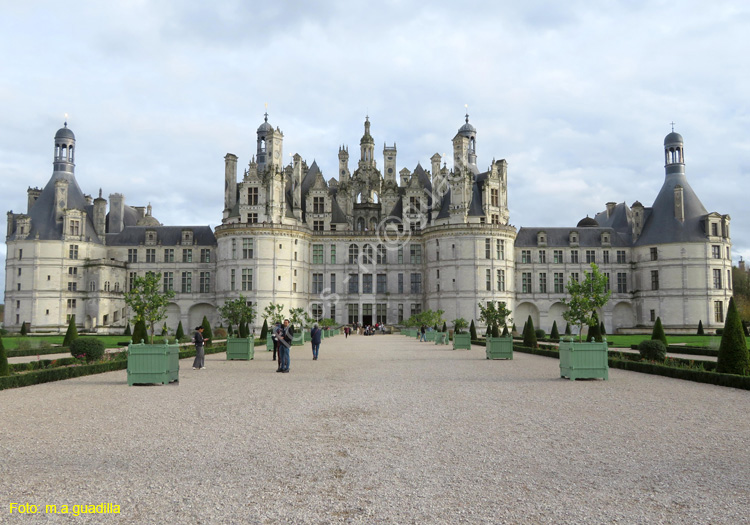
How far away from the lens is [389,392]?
15898mm

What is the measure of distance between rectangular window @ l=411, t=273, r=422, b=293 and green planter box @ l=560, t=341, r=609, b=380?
51953 millimetres

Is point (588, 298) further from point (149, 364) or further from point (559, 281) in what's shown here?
point (559, 281)

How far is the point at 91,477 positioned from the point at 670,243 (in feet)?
219

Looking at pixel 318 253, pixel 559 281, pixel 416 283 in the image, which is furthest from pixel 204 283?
pixel 559 281

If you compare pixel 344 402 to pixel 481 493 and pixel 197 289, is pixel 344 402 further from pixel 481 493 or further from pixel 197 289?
pixel 197 289

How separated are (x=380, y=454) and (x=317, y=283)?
6216 centimetres

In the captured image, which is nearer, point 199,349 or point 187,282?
point 199,349

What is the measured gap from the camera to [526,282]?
70.1 meters

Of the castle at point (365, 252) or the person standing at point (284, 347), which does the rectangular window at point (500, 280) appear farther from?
the person standing at point (284, 347)

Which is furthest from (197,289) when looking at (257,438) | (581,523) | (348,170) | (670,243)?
(581,523)

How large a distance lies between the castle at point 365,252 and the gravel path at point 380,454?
4896 cm

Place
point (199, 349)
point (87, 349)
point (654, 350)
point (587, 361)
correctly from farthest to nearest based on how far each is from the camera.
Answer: point (654, 350) → point (199, 349) → point (87, 349) → point (587, 361)

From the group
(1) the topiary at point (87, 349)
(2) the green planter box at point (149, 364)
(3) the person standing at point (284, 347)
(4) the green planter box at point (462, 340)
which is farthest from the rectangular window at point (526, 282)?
(2) the green planter box at point (149, 364)

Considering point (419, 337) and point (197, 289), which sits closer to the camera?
point (419, 337)
